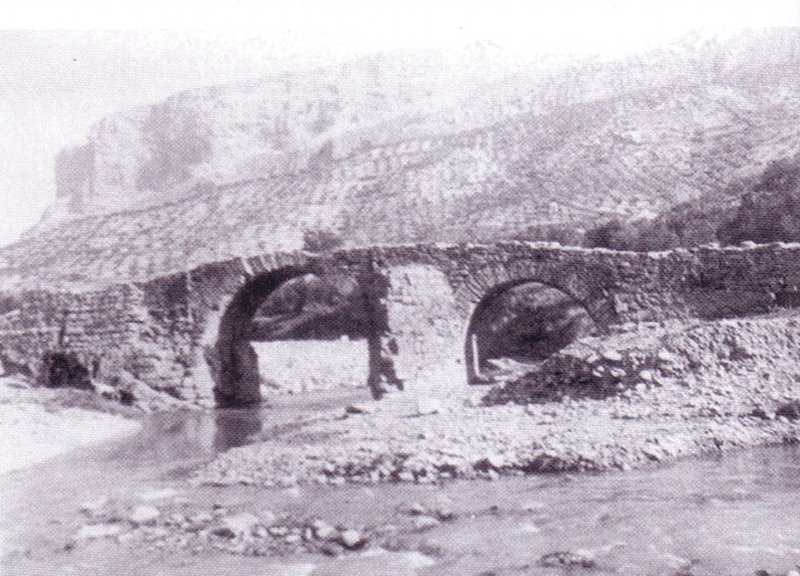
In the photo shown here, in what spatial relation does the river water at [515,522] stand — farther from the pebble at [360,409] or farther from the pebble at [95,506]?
the pebble at [360,409]

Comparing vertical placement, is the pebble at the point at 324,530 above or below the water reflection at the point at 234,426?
above

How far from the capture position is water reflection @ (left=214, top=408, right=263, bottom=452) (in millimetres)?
14508

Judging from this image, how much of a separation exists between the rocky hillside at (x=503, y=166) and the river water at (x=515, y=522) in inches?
1276

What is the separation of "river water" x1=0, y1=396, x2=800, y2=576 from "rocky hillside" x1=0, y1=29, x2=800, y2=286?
32.4 meters

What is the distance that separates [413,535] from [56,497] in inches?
183

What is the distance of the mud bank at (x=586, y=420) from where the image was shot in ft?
31.7

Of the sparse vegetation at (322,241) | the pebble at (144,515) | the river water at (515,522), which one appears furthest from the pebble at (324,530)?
the sparse vegetation at (322,241)

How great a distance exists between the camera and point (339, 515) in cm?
794

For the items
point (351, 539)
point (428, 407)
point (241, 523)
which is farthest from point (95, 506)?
point (428, 407)

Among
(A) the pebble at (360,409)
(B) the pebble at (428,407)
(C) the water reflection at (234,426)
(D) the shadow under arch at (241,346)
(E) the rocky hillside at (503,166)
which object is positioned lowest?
(C) the water reflection at (234,426)

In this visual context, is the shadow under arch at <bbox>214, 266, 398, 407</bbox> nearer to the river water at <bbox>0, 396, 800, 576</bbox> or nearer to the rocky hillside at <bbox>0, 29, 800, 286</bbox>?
the river water at <bbox>0, 396, 800, 576</bbox>

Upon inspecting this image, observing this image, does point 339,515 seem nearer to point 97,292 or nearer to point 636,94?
point 97,292

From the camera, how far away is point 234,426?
17.5 metres

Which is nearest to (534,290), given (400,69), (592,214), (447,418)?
(592,214)
